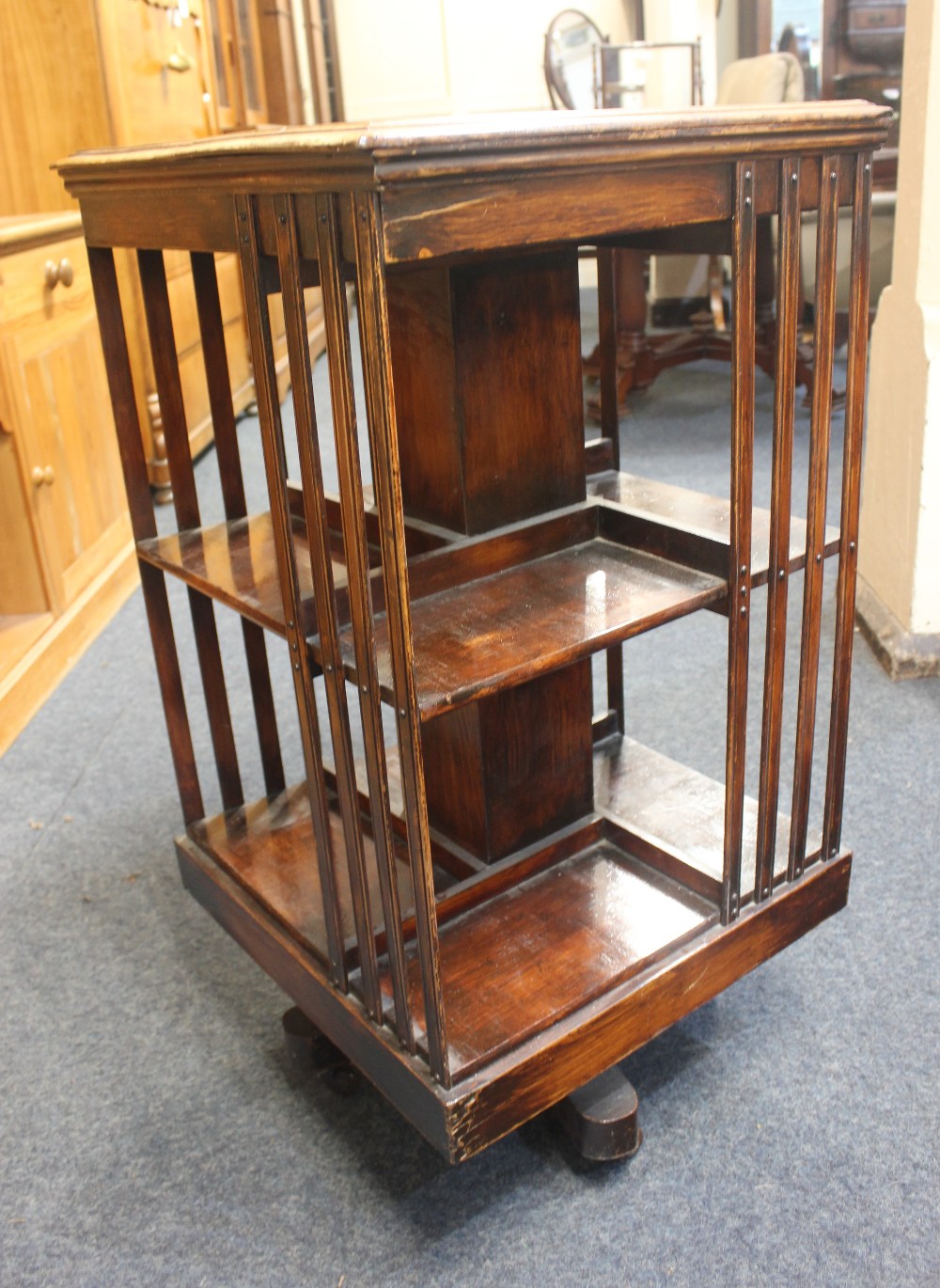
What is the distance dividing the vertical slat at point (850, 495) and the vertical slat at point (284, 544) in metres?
0.47

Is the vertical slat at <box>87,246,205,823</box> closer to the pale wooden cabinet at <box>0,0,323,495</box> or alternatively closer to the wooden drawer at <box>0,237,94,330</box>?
the wooden drawer at <box>0,237,94,330</box>

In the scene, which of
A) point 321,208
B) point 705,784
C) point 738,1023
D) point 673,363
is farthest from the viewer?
point 673,363

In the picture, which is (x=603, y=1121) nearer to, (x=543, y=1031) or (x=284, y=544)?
(x=543, y=1031)

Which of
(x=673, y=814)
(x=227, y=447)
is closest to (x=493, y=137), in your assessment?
(x=227, y=447)

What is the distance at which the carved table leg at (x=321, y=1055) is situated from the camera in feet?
3.70

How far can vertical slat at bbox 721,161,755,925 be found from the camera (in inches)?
34.3

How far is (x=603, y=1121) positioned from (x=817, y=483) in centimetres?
58

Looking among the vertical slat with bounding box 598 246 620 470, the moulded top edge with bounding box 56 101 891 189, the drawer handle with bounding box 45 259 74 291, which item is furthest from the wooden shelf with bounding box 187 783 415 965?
the drawer handle with bounding box 45 259 74 291

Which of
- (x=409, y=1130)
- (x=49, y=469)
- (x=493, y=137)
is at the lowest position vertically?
(x=409, y=1130)

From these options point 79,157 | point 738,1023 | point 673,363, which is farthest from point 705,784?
point 673,363

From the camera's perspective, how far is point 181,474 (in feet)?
4.07

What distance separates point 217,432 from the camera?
4.16 ft

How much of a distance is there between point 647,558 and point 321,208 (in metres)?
0.48

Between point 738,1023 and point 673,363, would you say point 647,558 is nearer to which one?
point 738,1023
